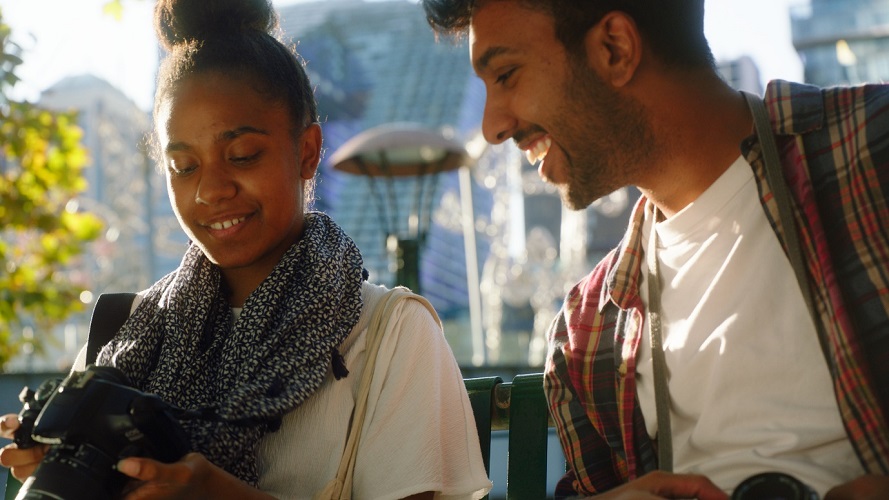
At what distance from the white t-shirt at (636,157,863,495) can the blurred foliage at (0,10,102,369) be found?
12.8 feet

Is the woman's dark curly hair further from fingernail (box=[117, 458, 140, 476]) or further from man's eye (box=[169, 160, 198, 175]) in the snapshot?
fingernail (box=[117, 458, 140, 476])

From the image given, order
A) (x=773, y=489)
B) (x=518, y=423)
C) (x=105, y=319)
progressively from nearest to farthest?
(x=773, y=489)
(x=518, y=423)
(x=105, y=319)

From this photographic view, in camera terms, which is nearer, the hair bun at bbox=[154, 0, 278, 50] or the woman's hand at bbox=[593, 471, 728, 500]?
the woman's hand at bbox=[593, 471, 728, 500]

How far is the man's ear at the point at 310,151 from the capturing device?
106 inches

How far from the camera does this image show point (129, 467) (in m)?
1.90

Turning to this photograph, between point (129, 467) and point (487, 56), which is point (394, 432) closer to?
point (129, 467)

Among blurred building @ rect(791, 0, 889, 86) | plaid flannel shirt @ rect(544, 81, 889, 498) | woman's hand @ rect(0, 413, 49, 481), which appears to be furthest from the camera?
blurred building @ rect(791, 0, 889, 86)

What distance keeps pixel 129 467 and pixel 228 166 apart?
0.84m

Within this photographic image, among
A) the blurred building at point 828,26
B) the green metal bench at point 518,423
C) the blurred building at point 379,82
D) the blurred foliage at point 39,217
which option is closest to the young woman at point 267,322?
the green metal bench at point 518,423

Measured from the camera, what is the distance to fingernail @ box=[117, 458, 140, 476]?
190 cm

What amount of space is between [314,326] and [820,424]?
1.11 metres

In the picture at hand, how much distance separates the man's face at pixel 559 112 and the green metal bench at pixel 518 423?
50 centimetres

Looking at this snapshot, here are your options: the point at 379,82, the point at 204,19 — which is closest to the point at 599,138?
the point at 204,19

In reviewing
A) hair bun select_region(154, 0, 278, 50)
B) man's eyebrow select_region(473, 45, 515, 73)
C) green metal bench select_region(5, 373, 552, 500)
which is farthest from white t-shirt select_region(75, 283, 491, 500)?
hair bun select_region(154, 0, 278, 50)
